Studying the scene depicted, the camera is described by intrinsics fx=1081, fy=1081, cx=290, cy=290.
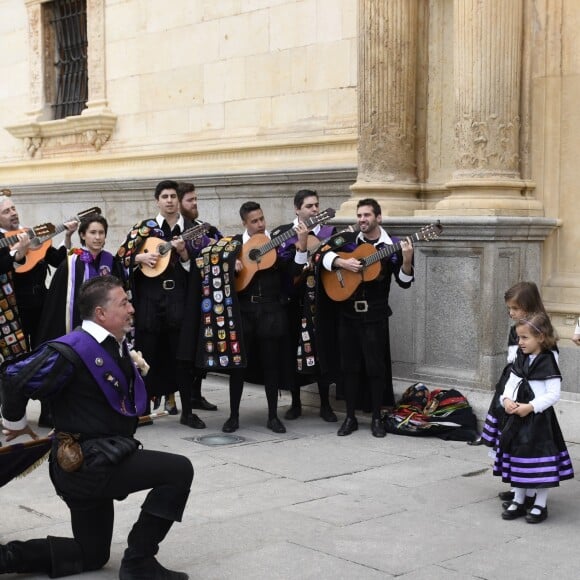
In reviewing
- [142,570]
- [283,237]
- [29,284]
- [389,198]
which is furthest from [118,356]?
[389,198]

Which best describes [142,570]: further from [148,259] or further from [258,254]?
[148,259]

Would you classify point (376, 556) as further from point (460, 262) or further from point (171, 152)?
point (171, 152)

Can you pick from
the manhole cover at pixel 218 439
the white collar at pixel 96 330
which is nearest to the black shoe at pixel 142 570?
the white collar at pixel 96 330

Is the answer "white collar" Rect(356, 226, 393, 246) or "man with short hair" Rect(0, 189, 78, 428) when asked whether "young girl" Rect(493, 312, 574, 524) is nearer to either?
"white collar" Rect(356, 226, 393, 246)

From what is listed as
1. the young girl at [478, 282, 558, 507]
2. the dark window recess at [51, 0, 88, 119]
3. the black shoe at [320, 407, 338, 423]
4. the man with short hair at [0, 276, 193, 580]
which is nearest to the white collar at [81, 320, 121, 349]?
the man with short hair at [0, 276, 193, 580]

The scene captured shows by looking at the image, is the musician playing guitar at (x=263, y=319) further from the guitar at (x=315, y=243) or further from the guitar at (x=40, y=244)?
the guitar at (x=40, y=244)

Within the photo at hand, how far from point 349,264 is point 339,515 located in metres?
2.53

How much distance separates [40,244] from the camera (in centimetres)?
860

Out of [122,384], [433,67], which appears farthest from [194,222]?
[122,384]

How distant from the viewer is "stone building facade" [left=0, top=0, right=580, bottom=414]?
28.6ft

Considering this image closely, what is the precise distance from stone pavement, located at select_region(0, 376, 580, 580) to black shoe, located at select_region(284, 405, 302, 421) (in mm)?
650

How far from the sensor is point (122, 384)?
4.94m

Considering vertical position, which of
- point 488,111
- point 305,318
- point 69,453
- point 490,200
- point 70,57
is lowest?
point 69,453

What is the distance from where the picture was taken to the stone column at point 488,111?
8.70 m
